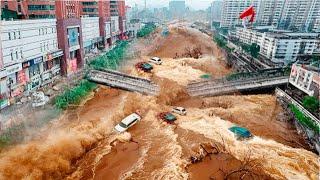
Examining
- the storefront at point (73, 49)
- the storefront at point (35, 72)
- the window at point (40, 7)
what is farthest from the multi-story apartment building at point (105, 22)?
the storefront at point (35, 72)

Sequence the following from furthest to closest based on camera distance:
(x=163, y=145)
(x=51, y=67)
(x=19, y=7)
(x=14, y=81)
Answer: (x=19, y=7) → (x=51, y=67) → (x=14, y=81) → (x=163, y=145)

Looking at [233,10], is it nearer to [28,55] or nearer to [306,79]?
[306,79]

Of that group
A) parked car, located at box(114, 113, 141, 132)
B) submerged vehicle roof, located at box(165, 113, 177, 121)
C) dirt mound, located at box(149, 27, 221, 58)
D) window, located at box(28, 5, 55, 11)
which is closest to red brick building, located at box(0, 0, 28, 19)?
window, located at box(28, 5, 55, 11)

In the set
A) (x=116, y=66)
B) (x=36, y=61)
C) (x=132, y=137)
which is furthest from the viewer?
(x=116, y=66)

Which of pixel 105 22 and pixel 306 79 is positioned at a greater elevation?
pixel 105 22

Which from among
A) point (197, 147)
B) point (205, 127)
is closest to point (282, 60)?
point (205, 127)

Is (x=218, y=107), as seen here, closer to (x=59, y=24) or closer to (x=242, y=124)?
(x=242, y=124)

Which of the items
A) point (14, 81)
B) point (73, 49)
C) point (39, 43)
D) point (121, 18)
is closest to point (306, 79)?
point (73, 49)

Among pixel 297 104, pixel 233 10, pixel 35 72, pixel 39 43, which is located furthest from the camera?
pixel 233 10
